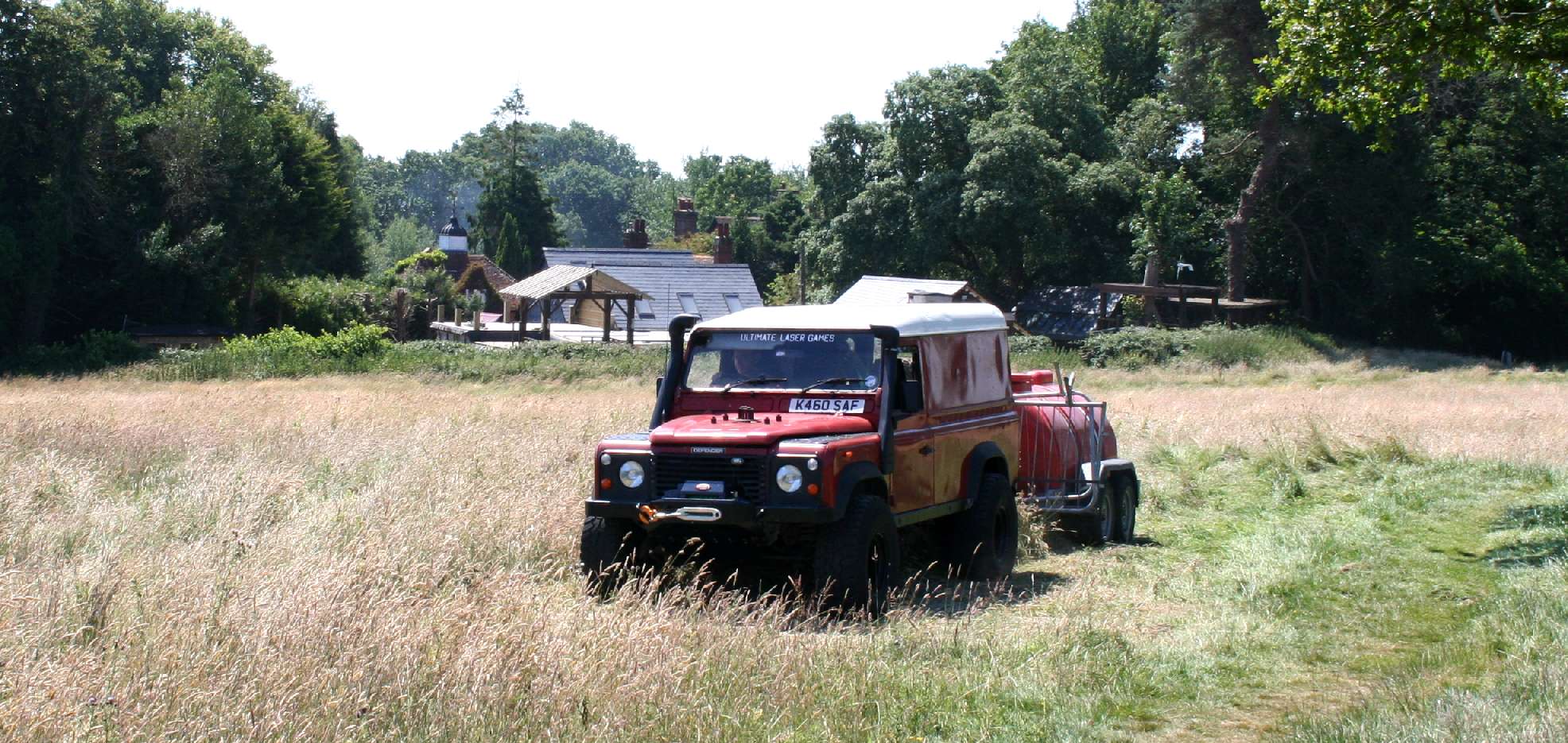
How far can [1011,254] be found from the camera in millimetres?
54500

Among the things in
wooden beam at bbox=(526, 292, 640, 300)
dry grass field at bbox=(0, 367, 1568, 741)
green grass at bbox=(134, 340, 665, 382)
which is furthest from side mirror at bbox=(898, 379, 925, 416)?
wooden beam at bbox=(526, 292, 640, 300)

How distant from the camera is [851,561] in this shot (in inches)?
335

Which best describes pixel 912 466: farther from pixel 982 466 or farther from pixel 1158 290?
pixel 1158 290

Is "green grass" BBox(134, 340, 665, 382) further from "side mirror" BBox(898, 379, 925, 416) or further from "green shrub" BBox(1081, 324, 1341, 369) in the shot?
"side mirror" BBox(898, 379, 925, 416)

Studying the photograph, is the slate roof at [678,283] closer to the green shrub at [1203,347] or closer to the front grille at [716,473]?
the green shrub at [1203,347]

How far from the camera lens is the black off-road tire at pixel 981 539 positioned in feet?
34.0

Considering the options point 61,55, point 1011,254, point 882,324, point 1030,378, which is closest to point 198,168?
point 61,55

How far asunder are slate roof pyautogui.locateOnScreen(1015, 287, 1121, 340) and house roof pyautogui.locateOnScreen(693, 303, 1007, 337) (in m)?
38.8

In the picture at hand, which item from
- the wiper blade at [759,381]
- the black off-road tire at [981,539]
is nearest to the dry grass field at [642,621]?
the black off-road tire at [981,539]

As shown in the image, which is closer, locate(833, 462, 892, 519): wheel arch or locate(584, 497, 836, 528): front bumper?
locate(584, 497, 836, 528): front bumper

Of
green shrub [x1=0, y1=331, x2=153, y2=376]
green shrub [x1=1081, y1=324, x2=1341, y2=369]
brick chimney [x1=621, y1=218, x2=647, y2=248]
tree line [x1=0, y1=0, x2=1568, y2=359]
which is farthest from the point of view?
brick chimney [x1=621, y1=218, x2=647, y2=248]

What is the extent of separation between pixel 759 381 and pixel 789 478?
1.56m

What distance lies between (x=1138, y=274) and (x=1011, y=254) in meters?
5.11

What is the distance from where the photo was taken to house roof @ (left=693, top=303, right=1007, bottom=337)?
32.3 ft
